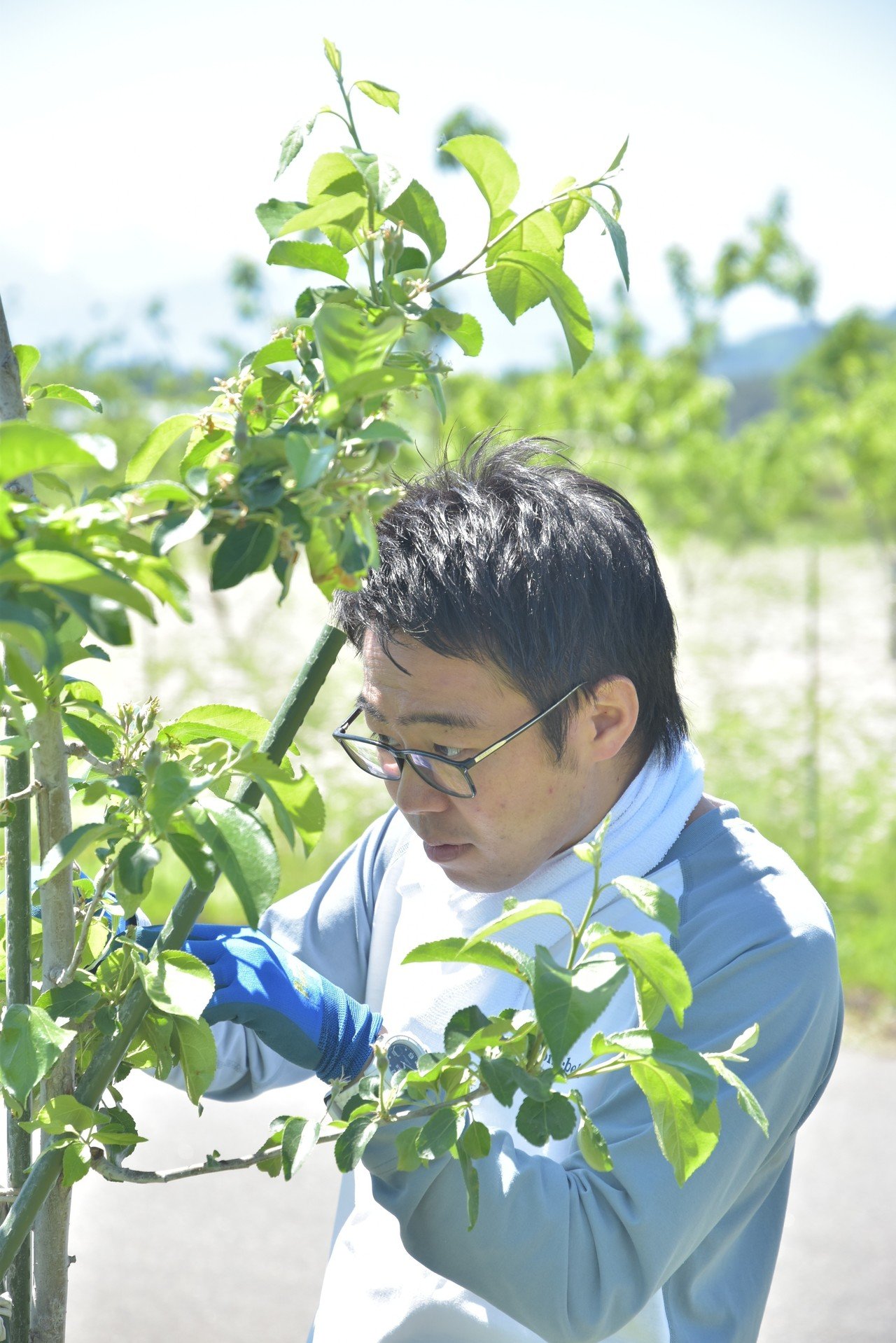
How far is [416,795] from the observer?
4.00 feet

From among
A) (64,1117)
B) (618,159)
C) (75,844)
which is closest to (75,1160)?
(64,1117)

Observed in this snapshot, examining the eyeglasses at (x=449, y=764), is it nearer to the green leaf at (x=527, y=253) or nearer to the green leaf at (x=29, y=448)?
the green leaf at (x=527, y=253)

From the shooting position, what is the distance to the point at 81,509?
0.54m

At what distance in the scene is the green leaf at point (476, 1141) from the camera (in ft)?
2.52

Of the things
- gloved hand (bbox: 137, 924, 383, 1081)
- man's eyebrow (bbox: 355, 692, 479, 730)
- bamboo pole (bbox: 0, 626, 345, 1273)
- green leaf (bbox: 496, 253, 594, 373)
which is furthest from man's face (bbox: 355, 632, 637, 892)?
green leaf (bbox: 496, 253, 594, 373)

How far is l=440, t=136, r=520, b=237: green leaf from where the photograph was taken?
737 mm

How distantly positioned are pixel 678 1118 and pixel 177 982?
31 cm

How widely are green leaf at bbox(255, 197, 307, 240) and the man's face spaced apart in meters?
0.50

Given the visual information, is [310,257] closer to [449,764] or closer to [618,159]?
[618,159]

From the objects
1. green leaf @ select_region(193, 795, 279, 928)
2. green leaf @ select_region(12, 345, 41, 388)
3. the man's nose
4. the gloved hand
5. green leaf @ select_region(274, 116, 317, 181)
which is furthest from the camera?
the man's nose

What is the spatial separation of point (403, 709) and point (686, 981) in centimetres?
55

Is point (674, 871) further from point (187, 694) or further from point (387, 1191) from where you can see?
point (187, 694)

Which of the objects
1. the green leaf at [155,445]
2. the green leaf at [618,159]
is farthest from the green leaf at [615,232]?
the green leaf at [155,445]

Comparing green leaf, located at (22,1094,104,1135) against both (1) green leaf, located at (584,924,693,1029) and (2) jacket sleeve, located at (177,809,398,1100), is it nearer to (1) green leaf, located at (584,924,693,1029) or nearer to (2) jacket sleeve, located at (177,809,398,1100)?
(1) green leaf, located at (584,924,693,1029)
